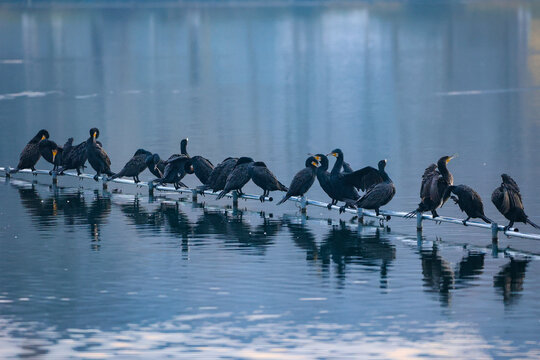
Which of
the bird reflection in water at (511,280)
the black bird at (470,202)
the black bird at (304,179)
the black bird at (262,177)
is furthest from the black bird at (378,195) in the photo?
the bird reflection in water at (511,280)

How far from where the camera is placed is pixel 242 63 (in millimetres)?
115938

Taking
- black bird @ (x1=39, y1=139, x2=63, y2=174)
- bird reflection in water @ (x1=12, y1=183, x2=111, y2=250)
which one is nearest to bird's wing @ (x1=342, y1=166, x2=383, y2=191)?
bird reflection in water @ (x1=12, y1=183, x2=111, y2=250)

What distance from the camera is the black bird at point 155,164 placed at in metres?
37.5

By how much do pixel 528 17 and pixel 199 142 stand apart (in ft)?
485

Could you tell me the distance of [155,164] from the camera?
37.7 metres

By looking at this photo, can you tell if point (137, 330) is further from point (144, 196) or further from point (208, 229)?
point (144, 196)

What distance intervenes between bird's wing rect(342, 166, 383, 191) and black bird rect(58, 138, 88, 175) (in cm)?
989

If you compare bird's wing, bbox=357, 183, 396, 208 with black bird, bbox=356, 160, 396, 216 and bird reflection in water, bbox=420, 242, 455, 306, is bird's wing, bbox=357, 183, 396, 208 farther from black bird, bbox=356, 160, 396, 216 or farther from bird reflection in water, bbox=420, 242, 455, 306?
bird reflection in water, bbox=420, 242, 455, 306

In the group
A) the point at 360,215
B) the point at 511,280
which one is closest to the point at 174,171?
the point at 360,215

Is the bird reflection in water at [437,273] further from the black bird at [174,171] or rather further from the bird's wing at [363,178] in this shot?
the black bird at [174,171]

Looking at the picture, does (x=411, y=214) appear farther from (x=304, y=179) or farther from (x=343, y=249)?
(x=304, y=179)

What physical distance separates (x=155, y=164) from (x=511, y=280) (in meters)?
14.6

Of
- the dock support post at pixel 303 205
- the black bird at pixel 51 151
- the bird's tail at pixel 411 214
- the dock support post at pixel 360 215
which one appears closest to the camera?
the bird's tail at pixel 411 214

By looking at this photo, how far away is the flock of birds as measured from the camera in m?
29.5
